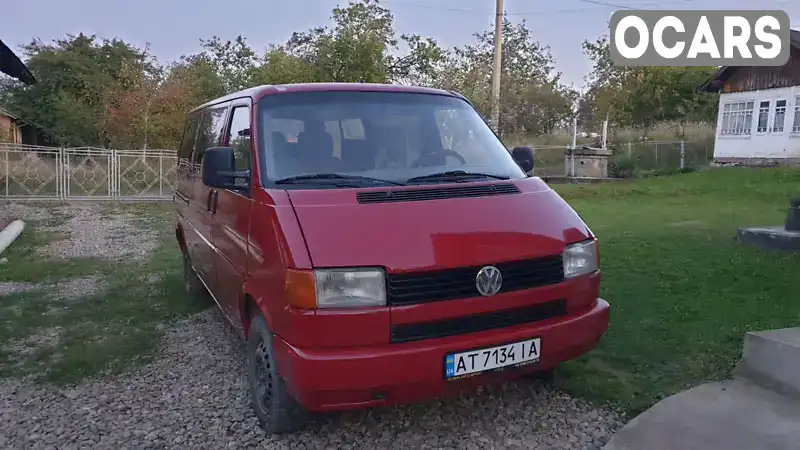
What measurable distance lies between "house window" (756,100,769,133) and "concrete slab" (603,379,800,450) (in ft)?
73.3

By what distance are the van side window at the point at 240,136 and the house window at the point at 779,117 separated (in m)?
22.6

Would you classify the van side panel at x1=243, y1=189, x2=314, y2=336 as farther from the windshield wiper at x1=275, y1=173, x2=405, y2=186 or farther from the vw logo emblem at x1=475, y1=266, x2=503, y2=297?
the vw logo emblem at x1=475, y1=266, x2=503, y2=297

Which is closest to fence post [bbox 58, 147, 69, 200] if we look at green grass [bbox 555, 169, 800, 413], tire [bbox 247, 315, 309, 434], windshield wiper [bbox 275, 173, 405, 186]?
green grass [bbox 555, 169, 800, 413]

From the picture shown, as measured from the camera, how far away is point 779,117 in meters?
21.6

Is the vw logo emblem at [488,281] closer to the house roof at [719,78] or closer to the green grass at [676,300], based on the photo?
the green grass at [676,300]

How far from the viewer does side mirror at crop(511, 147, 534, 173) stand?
424cm

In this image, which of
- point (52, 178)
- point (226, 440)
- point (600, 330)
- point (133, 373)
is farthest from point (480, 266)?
point (52, 178)

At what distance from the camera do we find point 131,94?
2202 cm

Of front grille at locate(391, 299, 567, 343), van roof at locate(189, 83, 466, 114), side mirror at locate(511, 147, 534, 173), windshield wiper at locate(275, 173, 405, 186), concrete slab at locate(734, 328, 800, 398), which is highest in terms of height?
van roof at locate(189, 83, 466, 114)

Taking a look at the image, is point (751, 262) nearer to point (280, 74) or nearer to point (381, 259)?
point (381, 259)

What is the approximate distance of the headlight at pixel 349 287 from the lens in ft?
9.12

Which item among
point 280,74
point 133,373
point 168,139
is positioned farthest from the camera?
point 168,139

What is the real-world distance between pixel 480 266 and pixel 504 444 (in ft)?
3.19

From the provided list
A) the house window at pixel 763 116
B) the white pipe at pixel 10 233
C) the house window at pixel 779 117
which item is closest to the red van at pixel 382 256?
the white pipe at pixel 10 233
